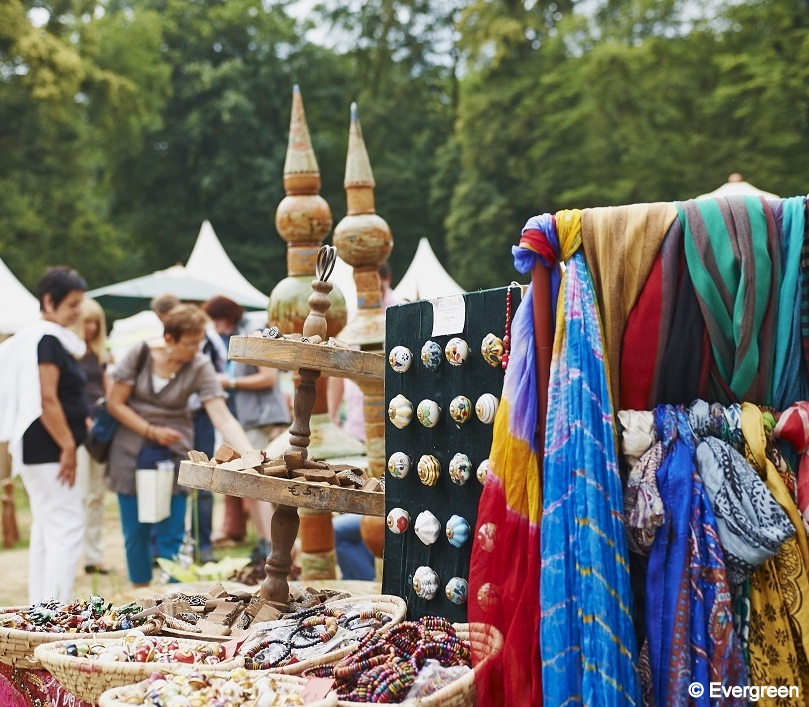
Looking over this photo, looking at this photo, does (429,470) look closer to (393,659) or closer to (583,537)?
(393,659)

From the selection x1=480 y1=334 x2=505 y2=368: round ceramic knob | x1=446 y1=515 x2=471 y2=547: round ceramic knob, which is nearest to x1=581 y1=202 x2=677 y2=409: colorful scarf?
x1=480 y1=334 x2=505 y2=368: round ceramic knob

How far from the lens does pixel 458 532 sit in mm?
2199

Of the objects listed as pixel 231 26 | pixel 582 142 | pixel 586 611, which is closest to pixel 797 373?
pixel 586 611

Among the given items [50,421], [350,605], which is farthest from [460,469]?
[50,421]

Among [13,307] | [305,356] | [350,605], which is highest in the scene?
[13,307]

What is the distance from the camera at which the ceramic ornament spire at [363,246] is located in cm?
358

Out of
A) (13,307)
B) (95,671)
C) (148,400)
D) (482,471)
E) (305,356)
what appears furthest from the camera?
(13,307)

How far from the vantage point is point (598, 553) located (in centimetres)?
178

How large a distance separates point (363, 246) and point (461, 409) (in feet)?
4.99

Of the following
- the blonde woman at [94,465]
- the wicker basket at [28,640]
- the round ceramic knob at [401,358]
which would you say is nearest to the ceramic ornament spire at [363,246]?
the round ceramic knob at [401,358]

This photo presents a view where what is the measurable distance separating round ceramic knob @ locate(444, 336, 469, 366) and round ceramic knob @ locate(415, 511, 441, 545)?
1.22 feet

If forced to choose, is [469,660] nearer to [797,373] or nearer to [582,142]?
[797,373]

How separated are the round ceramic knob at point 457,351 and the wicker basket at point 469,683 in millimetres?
593

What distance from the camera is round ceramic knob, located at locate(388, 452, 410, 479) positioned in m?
2.36
